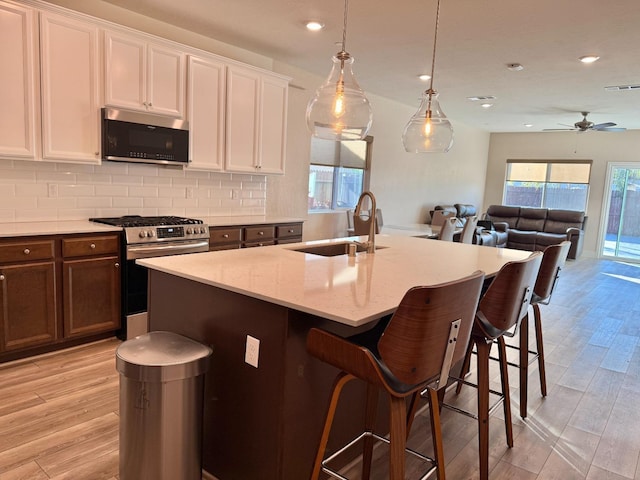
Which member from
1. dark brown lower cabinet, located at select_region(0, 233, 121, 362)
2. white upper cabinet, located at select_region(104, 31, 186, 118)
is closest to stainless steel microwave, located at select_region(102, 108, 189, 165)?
white upper cabinet, located at select_region(104, 31, 186, 118)

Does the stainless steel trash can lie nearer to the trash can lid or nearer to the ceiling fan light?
the trash can lid

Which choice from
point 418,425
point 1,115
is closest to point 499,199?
point 418,425

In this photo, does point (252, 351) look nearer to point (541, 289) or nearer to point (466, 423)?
point (466, 423)

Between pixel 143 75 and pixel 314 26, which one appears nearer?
pixel 143 75

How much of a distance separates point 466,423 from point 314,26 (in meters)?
3.42

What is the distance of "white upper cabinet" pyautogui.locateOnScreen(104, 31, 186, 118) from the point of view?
3.61m

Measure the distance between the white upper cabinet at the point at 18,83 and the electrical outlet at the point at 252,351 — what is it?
249 cm

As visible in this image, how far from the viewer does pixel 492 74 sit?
547 centimetres

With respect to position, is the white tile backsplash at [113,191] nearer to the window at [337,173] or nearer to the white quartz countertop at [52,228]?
the white quartz countertop at [52,228]

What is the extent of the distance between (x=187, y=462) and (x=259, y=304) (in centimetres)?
72

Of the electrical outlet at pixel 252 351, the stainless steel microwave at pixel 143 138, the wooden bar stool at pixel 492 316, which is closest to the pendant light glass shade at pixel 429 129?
the wooden bar stool at pixel 492 316

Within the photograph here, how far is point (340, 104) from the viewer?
2705mm

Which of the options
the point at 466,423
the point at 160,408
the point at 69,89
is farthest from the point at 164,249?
the point at 466,423

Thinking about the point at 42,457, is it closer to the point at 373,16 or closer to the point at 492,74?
the point at 373,16
